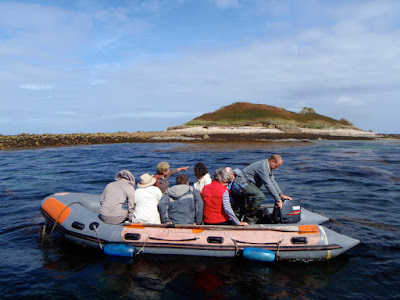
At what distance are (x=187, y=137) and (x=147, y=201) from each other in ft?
103

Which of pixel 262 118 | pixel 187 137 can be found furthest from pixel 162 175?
pixel 262 118

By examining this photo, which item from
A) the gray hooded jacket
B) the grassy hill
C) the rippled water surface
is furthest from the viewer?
the grassy hill

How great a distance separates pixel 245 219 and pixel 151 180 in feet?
7.53

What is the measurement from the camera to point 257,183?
6.58 metres

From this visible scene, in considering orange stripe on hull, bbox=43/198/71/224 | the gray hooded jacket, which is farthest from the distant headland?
the gray hooded jacket

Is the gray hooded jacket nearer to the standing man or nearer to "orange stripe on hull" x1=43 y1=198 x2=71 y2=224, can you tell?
the standing man

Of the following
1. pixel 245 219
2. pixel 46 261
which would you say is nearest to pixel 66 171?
pixel 46 261

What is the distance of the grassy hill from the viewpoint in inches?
1858

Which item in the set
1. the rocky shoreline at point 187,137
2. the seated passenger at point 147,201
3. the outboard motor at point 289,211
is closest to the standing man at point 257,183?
the outboard motor at point 289,211

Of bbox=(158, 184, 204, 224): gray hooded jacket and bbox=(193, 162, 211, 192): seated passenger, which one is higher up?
bbox=(193, 162, 211, 192): seated passenger

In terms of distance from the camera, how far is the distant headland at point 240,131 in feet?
111

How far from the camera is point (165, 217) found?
6.00m

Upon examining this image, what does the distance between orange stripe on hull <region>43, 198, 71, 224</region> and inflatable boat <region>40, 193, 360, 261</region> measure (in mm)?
879

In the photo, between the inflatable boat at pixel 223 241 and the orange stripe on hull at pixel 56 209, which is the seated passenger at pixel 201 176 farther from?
the orange stripe on hull at pixel 56 209
